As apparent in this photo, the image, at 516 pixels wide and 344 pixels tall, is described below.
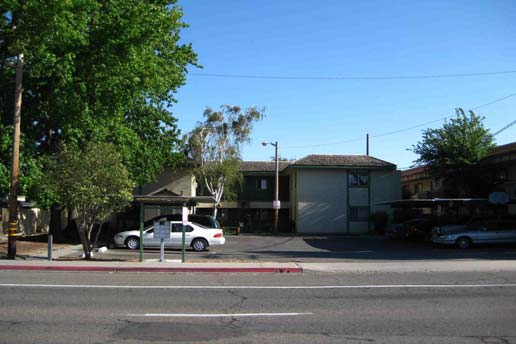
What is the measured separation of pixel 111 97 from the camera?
76.5ft

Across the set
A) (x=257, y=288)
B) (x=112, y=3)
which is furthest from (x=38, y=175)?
(x=257, y=288)

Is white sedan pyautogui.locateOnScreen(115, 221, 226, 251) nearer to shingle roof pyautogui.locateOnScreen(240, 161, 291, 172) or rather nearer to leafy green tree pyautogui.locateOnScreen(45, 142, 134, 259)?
leafy green tree pyautogui.locateOnScreen(45, 142, 134, 259)

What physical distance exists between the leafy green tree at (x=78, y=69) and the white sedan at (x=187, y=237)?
4.03 m

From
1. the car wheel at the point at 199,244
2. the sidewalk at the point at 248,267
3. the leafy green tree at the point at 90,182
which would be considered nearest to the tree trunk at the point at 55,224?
the car wheel at the point at 199,244

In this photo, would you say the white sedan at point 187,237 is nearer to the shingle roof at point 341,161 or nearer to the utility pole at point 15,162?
the utility pole at point 15,162

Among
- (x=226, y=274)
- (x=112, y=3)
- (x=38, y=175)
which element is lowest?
(x=226, y=274)

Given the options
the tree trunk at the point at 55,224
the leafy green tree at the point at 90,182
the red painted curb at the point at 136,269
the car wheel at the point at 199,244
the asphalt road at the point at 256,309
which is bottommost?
the red painted curb at the point at 136,269

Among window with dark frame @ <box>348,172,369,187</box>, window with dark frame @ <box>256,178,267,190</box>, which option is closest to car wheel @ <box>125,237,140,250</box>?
window with dark frame @ <box>348,172,369,187</box>

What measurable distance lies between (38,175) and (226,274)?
10.4 metres

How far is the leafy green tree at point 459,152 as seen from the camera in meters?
35.0

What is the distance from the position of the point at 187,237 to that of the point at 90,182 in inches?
272

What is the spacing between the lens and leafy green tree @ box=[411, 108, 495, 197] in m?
35.0

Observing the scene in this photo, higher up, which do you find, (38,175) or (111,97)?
(111,97)

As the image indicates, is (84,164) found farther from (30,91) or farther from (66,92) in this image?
(30,91)
